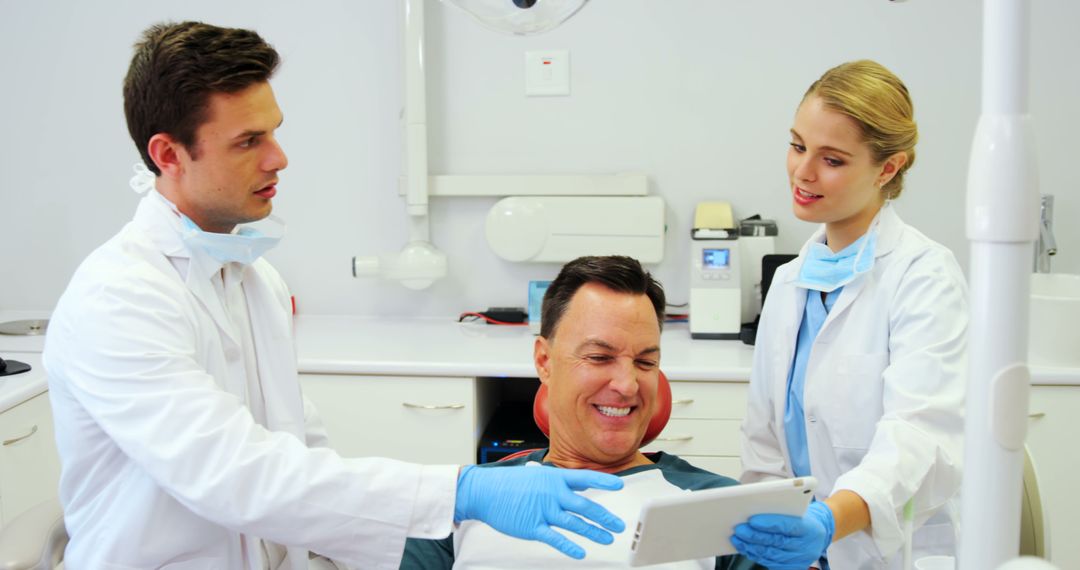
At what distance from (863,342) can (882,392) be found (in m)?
0.09

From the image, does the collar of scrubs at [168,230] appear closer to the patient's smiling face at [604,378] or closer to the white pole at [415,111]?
the patient's smiling face at [604,378]

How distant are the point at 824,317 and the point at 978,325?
1073 millimetres

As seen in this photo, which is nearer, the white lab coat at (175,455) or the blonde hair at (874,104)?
the white lab coat at (175,455)

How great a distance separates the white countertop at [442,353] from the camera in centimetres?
231

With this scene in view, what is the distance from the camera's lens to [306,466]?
1.19m

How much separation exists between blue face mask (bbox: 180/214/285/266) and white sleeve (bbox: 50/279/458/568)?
13 centimetres

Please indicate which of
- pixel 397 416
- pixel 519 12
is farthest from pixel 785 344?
pixel 397 416

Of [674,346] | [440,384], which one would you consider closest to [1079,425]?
[674,346]

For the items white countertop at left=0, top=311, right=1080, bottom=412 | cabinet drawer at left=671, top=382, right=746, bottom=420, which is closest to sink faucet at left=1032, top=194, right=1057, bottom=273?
white countertop at left=0, top=311, right=1080, bottom=412

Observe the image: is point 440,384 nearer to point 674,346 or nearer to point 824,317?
point 674,346

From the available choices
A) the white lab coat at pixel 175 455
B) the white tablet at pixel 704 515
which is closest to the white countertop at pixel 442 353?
the white lab coat at pixel 175 455

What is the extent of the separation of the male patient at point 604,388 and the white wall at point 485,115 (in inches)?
50.2

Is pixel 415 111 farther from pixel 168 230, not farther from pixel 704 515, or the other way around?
pixel 704 515

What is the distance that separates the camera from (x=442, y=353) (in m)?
2.50
